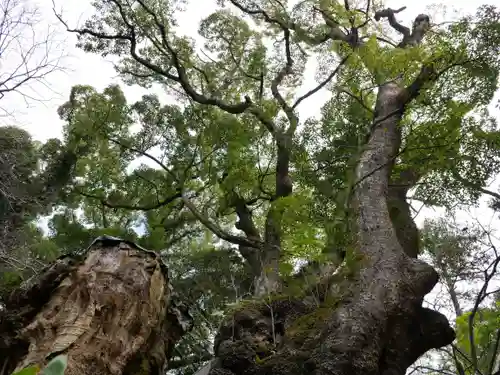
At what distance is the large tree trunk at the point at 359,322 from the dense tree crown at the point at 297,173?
18 mm

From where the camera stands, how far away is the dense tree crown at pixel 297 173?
4.19m

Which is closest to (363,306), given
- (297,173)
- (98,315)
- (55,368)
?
(98,315)

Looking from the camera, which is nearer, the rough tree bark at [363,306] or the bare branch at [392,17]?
the rough tree bark at [363,306]

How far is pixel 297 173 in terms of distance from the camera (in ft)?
28.5

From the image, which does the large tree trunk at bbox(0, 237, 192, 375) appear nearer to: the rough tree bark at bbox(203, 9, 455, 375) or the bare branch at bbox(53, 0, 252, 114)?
the rough tree bark at bbox(203, 9, 455, 375)

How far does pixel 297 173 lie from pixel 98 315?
6284 millimetres

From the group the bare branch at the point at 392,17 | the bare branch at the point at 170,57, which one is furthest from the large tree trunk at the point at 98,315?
the bare branch at the point at 392,17

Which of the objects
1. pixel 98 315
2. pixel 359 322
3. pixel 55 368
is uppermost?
pixel 359 322

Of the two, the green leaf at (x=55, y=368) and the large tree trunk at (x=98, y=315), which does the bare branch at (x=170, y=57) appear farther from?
the green leaf at (x=55, y=368)

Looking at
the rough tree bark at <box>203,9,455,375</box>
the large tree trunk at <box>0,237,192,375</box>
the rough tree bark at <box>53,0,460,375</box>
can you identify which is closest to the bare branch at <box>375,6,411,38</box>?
the rough tree bark at <box>53,0,460,375</box>

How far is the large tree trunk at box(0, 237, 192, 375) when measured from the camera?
260 cm

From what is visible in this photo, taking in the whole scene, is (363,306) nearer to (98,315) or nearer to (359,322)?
(359,322)

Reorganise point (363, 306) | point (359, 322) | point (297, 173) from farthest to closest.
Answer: point (297, 173) → point (363, 306) → point (359, 322)

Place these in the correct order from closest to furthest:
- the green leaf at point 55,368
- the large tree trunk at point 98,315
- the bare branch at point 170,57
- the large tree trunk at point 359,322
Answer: the green leaf at point 55,368
the large tree trunk at point 98,315
the large tree trunk at point 359,322
the bare branch at point 170,57
